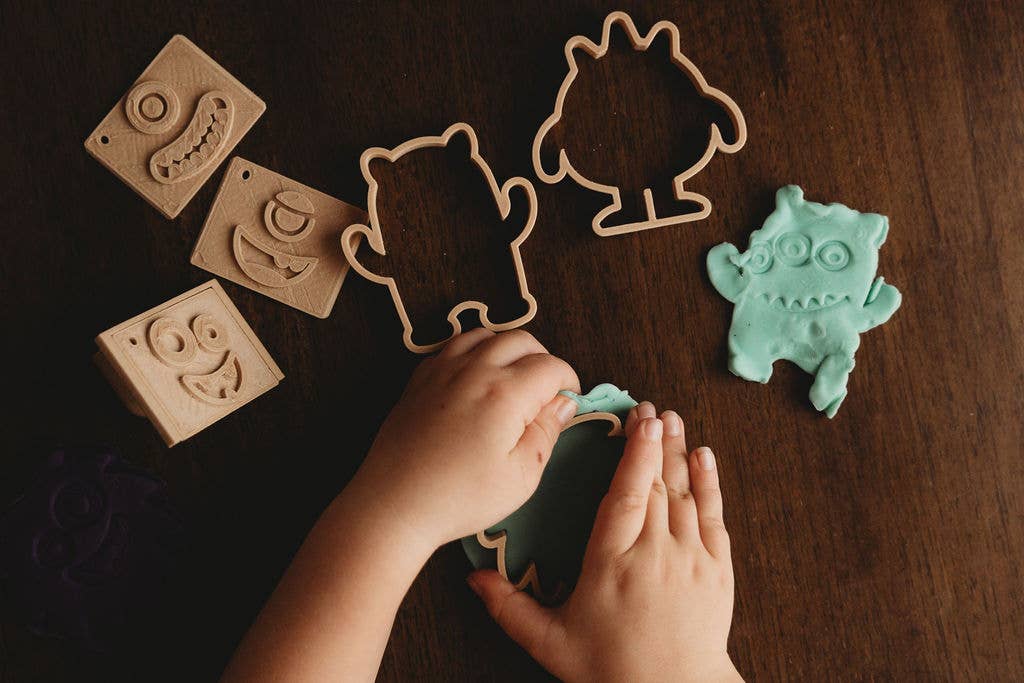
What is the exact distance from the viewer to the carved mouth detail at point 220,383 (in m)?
0.70

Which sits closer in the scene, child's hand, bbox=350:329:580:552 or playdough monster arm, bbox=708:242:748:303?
child's hand, bbox=350:329:580:552

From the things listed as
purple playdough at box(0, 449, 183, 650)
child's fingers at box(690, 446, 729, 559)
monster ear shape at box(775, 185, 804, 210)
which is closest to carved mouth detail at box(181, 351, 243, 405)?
purple playdough at box(0, 449, 183, 650)

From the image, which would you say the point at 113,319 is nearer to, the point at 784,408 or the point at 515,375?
the point at 515,375

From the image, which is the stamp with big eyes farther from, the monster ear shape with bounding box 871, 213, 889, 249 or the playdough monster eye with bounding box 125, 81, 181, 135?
the monster ear shape with bounding box 871, 213, 889, 249

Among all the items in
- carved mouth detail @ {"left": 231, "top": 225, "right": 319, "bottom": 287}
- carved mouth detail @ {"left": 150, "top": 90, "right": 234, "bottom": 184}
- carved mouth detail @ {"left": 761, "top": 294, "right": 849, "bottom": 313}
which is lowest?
carved mouth detail @ {"left": 761, "top": 294, "right": 849, "bottom": 313}

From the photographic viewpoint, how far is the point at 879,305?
0.77 m

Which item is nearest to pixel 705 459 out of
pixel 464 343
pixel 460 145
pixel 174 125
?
pixel 464 343

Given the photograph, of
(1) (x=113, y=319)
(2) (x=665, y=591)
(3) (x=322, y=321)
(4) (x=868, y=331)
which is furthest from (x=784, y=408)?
(1) (x=113, y=319)

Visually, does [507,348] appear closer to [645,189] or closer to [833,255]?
[645,189]

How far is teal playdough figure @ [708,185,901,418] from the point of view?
2.50 ft

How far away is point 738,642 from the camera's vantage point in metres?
0.77

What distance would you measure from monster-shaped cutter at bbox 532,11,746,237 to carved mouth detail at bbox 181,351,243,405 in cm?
34

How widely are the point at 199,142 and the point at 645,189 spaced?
44 centimetres

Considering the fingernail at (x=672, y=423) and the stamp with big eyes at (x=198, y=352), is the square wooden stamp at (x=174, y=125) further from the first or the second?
the fingernail at (x=672, y=423)
